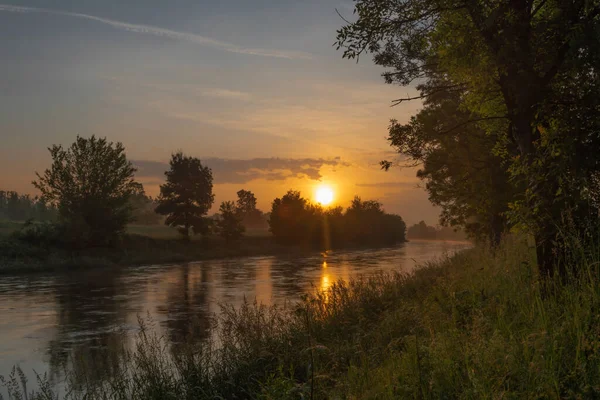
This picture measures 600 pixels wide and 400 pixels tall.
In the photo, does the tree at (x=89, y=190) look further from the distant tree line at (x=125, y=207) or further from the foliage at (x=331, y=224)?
the foliage at (x=331, y=224)

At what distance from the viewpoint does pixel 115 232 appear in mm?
56719

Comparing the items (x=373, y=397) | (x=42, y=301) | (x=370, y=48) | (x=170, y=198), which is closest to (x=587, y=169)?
(x=370, y=48)

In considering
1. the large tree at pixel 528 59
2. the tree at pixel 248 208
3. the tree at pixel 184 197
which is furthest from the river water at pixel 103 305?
the tree at pixel 248 208

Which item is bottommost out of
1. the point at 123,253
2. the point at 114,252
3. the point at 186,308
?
the point at 186,308

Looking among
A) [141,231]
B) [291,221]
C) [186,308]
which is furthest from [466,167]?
[141,231]

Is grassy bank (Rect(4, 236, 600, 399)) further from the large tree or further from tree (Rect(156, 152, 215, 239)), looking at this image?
tree (Rect(156, 152, 215, 239))

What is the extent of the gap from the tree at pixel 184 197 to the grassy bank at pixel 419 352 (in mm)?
56356

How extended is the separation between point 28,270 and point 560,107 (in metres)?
49.1

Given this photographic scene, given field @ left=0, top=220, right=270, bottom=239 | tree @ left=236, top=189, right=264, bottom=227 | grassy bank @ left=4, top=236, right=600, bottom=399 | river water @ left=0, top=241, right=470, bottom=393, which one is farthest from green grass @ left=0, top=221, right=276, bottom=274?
tree @ left=236, top=189, right=264, bottom=227

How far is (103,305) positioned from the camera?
87.0ft

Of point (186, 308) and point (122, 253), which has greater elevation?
point (122, 253)

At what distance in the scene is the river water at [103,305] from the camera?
16.6 meters

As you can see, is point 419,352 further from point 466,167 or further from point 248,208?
point 248,208

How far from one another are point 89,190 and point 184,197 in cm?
1527
